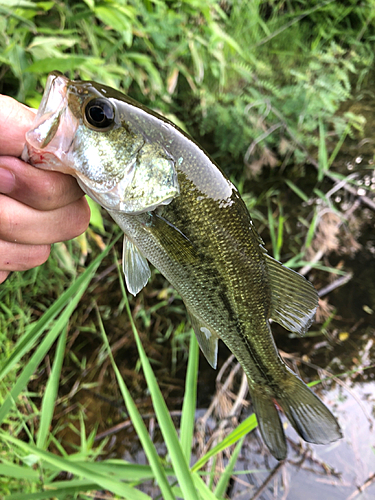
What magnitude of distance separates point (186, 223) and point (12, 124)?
1.73 ft

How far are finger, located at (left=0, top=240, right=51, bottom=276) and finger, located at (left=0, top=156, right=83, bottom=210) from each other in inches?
6.8

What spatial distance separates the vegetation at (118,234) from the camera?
1161 mm

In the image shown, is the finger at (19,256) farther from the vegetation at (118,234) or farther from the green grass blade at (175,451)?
the green grass blade at (175,451)

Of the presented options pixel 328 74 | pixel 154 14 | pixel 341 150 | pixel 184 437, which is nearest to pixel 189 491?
pixel 184 437

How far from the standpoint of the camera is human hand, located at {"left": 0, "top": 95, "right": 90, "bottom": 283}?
89 centimetres

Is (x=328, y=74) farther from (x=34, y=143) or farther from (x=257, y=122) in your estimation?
(x=34, y=143)

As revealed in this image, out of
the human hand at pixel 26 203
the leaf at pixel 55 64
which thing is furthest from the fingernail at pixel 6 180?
the leaf at pixel 55 64

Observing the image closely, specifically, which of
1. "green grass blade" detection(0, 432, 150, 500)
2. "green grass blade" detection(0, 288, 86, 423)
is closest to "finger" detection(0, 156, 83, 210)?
"green grass blade" detection(0, 288, 86, 423)

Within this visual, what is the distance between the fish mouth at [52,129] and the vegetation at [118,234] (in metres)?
0.37

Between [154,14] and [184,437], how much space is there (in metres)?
2.48

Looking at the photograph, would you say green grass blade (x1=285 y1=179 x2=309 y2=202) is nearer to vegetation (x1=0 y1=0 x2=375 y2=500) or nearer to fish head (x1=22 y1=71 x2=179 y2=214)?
vegetation (x1=0 y1=0 x2=375 y2=500)

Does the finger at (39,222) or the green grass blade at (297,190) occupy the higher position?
the finger at (39,222)

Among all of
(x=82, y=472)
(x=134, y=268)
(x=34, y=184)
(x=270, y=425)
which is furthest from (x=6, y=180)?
(x=270, y=425)

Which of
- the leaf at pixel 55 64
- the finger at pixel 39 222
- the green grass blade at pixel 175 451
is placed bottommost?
the green grass blade at pixel 175 451
